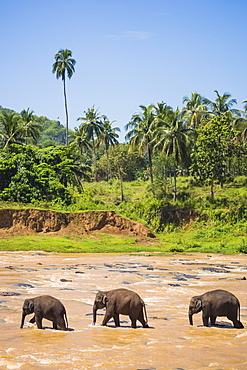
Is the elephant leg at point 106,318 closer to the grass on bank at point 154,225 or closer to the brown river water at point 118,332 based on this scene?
the brown river water at point 118,332

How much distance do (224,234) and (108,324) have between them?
33.8 metres

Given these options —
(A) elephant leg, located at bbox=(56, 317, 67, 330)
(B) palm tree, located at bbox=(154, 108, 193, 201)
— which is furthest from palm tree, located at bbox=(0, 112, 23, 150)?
(A) elephant leg, located at bbox=(56, 317, 67, 330)

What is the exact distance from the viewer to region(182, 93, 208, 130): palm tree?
5956 centimetres

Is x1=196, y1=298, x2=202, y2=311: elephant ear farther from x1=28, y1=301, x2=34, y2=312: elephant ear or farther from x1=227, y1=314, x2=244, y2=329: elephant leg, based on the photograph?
x1=28, y1=301, x2=34, y2=312: elephant ear

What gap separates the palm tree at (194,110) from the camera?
195ft

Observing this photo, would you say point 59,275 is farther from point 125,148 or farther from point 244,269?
point 125,148

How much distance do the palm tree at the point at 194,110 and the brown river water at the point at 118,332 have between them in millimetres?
41858

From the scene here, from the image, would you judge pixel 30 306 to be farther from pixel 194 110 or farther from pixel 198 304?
pixel 194 110

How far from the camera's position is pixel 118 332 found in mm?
9289

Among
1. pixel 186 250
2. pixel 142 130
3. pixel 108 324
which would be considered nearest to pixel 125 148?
pixel 142 130

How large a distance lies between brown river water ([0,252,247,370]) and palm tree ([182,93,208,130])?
41858 millimetres

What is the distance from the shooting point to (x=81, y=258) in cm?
2759

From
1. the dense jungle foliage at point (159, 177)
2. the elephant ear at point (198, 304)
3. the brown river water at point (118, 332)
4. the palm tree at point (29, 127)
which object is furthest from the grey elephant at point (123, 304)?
the palm tree at point (29, 127)

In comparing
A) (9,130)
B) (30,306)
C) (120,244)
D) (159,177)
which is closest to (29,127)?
(9,130)
